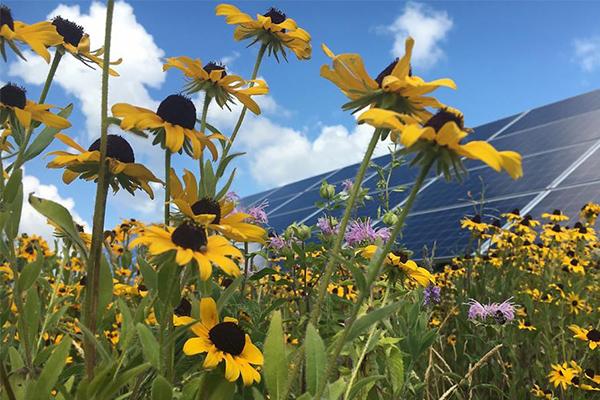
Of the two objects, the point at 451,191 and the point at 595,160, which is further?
the point at 451,191

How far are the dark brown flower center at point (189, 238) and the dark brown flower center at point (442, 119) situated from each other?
0.44 metres

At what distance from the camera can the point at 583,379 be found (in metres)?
2.75

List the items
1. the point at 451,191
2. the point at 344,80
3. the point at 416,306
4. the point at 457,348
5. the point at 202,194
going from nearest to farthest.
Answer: the point at 344,80
the point at 202,194
the point at 416,306
the point at 457,348
the point at 451,191

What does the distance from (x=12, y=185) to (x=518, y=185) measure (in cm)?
874

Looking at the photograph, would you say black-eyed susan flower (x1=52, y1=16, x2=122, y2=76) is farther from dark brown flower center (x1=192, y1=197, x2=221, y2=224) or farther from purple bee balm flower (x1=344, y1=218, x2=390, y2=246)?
purple bee balm flower (x1=344, y1=218, x2=390, y2=246)

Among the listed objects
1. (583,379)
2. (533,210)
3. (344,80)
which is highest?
(344,80)

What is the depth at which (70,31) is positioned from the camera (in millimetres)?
1666

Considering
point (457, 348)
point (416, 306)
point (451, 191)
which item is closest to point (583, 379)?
point (457, 348)

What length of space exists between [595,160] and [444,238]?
111 inches

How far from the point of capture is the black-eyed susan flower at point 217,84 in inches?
53.7

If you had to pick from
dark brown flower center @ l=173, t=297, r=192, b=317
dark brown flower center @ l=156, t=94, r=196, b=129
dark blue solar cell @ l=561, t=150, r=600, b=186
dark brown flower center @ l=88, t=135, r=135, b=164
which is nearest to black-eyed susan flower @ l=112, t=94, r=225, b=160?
dark brown flower center @ l=156, t=94, r=196, b=129

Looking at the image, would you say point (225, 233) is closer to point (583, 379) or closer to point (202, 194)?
point (202, 194)

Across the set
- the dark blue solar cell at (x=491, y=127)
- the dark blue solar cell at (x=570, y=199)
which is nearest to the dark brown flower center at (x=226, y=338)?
the dark blue solar cell at (x=570, y=199)

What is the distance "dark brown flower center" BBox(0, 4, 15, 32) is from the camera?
137 centimetres
